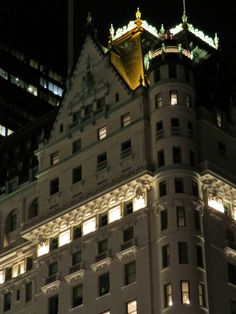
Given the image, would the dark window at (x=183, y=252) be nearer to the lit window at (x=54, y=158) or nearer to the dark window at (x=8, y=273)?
the lit window at (x=54, y=158)

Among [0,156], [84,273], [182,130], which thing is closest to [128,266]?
[84,273]

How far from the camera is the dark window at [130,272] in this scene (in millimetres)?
105963

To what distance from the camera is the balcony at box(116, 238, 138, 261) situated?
107 metres

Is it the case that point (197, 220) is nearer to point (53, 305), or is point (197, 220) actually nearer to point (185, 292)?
point (185, 292)

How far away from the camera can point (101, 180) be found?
373ft

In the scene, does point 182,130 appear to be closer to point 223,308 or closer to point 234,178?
point 234,178

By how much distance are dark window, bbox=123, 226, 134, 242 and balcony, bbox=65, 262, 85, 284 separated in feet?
18.0

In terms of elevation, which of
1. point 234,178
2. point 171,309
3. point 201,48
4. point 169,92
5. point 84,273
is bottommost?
point 171,309

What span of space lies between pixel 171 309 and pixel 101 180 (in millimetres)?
18634

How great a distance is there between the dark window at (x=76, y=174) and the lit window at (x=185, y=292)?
784 inches

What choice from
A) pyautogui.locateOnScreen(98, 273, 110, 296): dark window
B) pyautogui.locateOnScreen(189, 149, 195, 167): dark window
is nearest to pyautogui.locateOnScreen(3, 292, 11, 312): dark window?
pyautogui.locateOnScreen(98, 273, 110, 296): dark window

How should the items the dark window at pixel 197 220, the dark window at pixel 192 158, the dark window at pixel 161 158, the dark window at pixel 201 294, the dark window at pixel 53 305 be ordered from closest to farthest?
the dark window at pixel 201 294, the dark window at pixel 197 220, the dark window at pixel 161 158, the dark window at pixel 192 158, the dark window at pixel 53 305

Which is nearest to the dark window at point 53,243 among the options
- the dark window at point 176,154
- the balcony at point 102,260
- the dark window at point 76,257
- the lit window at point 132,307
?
the dark window at point 76,257

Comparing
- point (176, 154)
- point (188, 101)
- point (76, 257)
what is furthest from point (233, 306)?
point (188, 101)
